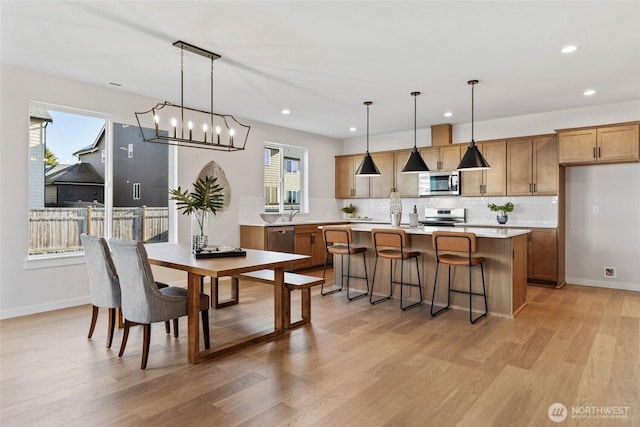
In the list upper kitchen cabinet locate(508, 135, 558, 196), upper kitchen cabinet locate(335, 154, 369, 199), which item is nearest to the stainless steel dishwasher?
upper kitchen cabinet locate(335, 154, 369, 199)

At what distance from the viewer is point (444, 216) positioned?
7.01m

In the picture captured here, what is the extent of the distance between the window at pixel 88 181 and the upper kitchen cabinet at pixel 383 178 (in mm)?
4047

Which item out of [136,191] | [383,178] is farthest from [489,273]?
[136,191]

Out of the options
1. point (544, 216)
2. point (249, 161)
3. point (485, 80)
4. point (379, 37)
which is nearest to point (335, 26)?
point (379, 37)

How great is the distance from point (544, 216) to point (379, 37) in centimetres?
435

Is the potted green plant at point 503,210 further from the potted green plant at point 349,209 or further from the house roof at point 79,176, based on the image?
the house roof at point 79,176

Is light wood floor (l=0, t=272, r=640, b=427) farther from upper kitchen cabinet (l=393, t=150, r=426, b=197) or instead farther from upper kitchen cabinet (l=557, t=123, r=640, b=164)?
upper kitchen cabinet (l=393, t=150, r=426, b=197)

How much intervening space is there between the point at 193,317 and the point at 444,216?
17.1 ft

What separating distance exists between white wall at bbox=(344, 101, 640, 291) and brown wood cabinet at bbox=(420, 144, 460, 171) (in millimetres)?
841

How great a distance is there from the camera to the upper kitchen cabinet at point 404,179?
7323 mm

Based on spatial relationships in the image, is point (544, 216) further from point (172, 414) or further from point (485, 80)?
point (172, 414)

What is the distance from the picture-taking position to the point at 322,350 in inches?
128

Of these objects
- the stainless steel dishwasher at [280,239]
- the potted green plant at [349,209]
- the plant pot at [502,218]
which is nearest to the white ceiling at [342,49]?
the plant pot at [502,218]

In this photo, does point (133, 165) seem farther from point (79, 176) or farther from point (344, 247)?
point (344, 247)
